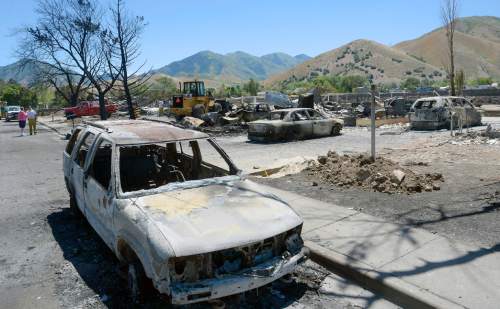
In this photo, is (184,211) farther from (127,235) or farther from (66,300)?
(66,300)

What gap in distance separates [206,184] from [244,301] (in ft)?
4.65

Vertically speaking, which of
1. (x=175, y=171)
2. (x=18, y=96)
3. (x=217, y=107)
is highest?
(x=18, y=96)

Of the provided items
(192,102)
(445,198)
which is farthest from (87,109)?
(445,198)

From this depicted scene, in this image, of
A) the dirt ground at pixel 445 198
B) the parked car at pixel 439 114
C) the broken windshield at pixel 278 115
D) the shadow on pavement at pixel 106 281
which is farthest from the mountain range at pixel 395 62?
the shadow on pavement at pixel 106 281

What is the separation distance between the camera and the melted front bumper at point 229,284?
11.4ft

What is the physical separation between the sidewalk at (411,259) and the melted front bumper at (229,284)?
40.4 inches

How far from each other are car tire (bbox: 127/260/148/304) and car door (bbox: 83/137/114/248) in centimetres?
68

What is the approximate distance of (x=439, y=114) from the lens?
1880 cm

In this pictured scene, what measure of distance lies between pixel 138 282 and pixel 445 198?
5247mm

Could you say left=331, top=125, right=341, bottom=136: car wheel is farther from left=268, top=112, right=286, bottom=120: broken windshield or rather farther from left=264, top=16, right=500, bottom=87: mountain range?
left=264, top=16, right=500, bottom=87: mountain range

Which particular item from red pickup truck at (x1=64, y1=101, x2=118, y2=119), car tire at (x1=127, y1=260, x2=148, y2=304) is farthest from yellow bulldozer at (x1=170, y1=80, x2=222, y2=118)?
car tire at (x1=127, y1=260, x2=148, y2=304)

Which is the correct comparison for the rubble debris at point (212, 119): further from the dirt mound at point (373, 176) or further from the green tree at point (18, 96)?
the green tree at point (18, 96)

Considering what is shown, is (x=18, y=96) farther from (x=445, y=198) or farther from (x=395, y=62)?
(x=395, y=62)

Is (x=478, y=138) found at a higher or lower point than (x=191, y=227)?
lower
